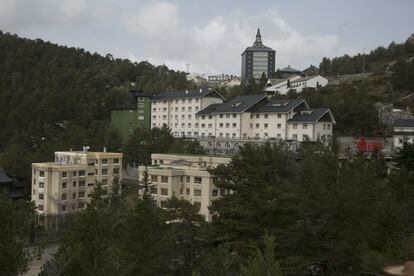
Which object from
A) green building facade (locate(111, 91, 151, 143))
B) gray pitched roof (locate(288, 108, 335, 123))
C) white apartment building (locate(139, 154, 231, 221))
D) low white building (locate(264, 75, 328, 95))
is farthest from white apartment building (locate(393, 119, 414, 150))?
green building facade (locate(111, 91, 151, 143))

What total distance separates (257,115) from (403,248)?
33997mm

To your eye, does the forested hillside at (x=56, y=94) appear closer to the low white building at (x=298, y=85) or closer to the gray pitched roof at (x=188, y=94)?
the gray pitched roof at (x=188, y=94)

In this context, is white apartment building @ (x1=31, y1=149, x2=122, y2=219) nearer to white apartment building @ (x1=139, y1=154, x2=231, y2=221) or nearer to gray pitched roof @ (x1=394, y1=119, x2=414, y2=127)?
white apartment building @ (x1=139, y1=154, x2=231, y2=221)

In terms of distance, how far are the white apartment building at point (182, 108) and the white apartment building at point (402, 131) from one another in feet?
66.5

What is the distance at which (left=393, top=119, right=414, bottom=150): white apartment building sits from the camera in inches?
1550

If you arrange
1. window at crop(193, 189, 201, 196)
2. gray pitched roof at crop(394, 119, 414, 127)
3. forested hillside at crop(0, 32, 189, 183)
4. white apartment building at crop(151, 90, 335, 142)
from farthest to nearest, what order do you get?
forested hillside at crop(0, 32, 189, 183) < white apartment building at crop(151, 90, 335, 142) < gray pitched roof at crop(394, 119, 414, 127) < window at crop(193, 189, 201, 196)

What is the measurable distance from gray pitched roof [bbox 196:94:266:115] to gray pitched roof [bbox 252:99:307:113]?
2.98 feet

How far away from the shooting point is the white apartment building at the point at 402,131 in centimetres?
3937

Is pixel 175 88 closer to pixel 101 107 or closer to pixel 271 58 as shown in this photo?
pixel 101 107

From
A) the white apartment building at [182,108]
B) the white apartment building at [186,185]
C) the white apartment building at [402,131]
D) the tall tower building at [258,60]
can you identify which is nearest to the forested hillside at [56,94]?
the white apartment building at [182,108]

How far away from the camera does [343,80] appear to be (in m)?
66.4

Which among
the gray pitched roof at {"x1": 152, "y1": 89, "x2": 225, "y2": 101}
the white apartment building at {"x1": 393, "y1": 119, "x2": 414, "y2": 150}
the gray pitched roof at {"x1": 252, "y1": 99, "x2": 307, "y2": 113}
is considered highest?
the gray pitched roof at {"x1": 152, "y1": 89, "x2": 225, "y2": 101}

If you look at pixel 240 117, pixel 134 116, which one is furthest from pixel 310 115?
pixel 134 116

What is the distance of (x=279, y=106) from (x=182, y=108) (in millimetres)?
13221
